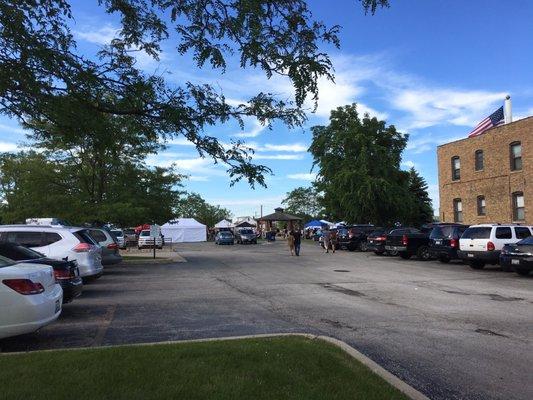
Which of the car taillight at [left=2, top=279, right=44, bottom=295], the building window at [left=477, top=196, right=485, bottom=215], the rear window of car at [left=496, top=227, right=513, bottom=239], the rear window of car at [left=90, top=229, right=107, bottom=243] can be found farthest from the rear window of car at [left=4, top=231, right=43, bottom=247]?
the building window at [left=477, top=196, right=485, bottom=215]

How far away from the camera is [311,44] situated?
4695 millimetres

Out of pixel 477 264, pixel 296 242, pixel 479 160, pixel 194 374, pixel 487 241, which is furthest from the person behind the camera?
pixel 479 160

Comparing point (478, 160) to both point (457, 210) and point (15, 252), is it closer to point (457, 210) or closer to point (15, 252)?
point (457, 210)

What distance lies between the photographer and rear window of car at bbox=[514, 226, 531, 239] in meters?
20.6

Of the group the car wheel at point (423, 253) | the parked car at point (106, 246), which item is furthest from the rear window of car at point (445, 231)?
the parked car at point (106, 246)

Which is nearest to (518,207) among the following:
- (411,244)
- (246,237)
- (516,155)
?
(516,155)

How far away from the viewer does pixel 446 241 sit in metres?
23.5

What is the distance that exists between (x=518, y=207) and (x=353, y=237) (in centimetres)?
977

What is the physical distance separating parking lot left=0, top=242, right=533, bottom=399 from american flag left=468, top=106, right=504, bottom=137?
18.5m

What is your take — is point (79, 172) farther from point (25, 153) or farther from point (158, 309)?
point (158, 309)

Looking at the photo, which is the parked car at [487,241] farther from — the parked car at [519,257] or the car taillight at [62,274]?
the car taillight at [62,274]

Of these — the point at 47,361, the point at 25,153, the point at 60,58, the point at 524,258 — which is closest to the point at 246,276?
the point at 524,258

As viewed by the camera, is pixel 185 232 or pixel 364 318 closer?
pixel 364 318

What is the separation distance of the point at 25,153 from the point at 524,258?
23.6 metres
